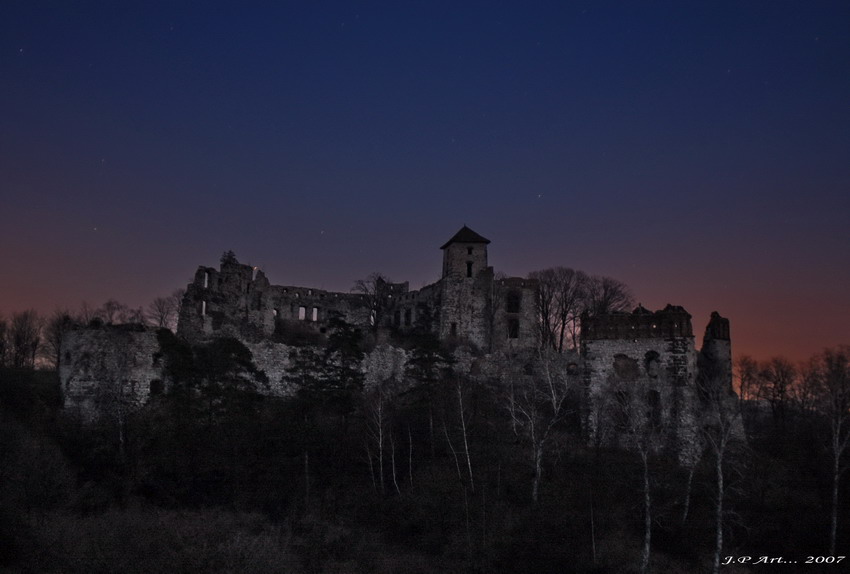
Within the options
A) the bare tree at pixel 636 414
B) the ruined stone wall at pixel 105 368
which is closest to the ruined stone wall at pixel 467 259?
the bare tree at pixel 636 414

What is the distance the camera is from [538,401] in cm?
5119

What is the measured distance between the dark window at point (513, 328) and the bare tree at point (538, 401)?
5.74 metres

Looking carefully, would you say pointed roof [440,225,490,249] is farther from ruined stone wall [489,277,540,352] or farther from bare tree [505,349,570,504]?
bare tree [505,349,570,504]

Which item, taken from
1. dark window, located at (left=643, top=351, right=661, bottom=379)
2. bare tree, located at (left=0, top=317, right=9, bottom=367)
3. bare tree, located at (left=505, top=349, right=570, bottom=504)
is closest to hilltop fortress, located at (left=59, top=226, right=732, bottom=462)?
dark window, located at (left=643, top=351, right=661, bottom=379)

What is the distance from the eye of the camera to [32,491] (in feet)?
122

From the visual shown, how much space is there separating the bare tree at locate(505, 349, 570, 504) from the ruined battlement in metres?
3.74

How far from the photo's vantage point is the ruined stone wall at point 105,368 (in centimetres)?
4644

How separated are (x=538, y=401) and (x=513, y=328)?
14.1 metres

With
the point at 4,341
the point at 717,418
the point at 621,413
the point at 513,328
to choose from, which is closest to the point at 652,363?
the point at 621,413

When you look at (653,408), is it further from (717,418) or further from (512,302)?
(512,302)

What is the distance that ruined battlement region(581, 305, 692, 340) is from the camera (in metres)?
47.1

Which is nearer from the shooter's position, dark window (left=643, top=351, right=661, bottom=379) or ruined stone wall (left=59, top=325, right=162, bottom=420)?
ruined stone wall (left=59, top=325, right=162, bottom=420)

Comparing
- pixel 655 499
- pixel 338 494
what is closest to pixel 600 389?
pixel 655 499

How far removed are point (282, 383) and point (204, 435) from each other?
27.0 feet
